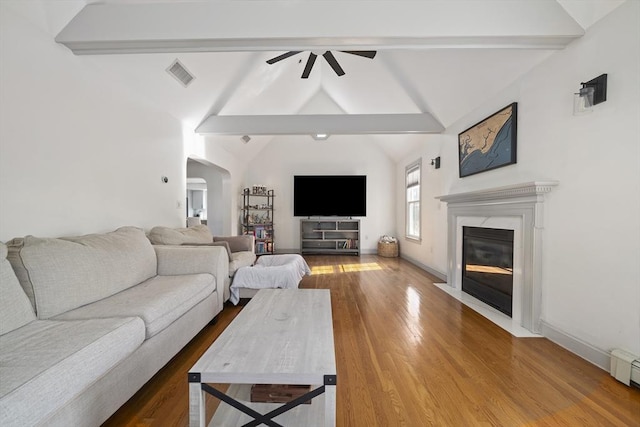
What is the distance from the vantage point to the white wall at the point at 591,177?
1.76 metres

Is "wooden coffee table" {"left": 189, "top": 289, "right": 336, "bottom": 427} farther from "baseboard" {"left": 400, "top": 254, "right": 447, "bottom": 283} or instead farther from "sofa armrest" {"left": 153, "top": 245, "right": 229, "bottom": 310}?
"baseboard" {"left": 400, "top": 254, "right": 447, "bottom": 283}

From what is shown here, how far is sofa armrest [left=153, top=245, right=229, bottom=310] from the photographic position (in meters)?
2.58

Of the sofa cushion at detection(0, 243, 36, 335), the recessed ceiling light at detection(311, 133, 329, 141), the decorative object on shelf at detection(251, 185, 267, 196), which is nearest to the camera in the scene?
the sofa cushion at detection(0, 243, 36, 335)

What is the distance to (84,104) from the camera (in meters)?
2.43

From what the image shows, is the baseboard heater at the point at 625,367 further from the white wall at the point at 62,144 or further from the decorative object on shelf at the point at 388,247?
the decorative object on shelf at the point at 388,247

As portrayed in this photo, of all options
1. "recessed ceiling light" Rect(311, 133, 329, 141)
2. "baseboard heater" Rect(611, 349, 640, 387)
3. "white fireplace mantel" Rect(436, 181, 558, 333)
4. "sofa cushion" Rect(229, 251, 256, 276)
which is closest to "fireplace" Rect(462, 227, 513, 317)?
"white fireplace mantel" Rect(436, 181, 558, 333)

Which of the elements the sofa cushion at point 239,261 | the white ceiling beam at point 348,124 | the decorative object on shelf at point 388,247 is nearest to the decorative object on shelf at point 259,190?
the white ceiling beam at point 348,124

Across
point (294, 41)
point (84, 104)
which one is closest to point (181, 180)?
point (84, 104)

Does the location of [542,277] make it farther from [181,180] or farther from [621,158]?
[181,180]

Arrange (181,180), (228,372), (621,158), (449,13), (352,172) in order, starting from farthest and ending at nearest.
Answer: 1. (352,172)
2. (181,180)
3. (449,13)
4. (621,158)
5. (228,372)

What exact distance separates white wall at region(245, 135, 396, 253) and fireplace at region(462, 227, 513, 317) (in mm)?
3676

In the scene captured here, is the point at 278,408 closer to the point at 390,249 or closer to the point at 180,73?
the point at 180,73

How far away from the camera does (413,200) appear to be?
6195 millimetres

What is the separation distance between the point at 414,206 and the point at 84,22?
5.78m
